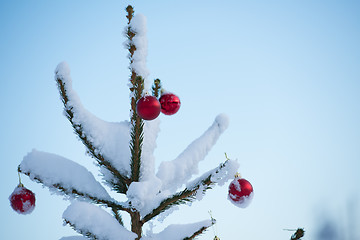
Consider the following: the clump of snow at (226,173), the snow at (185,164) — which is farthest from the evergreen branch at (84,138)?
the clump of snow at (226,173)

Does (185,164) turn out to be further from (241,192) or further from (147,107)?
(147,107)

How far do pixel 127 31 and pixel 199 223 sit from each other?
1.59m

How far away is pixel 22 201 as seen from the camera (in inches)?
84.4

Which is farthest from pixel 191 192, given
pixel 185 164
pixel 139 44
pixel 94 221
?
pixel 139 44

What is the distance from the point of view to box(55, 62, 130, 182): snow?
2076mm

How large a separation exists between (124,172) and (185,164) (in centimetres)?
53

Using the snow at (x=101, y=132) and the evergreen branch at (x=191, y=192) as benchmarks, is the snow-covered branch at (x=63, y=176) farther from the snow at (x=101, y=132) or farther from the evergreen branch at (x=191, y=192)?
the evergreen branch at (x=191, y=192)

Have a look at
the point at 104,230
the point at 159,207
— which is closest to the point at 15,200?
the point at 104,230

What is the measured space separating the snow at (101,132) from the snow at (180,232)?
1.79ft

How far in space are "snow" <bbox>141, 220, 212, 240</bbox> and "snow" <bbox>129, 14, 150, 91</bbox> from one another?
1123 mm

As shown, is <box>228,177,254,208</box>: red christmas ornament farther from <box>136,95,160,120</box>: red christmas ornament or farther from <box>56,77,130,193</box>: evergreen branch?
<box>56,77,130,193</box>: evergreen branch

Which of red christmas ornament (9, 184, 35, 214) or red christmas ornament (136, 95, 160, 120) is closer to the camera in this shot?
red christmas ornament (136, 95, 160, 120)

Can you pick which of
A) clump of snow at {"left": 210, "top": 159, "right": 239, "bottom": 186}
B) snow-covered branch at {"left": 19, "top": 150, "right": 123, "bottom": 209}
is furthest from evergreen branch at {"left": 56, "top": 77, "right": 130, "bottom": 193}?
clump of snow at {"left": 210, "top": 159, "right": 239, "bottom": 186}

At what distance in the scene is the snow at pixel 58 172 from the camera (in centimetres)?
200
